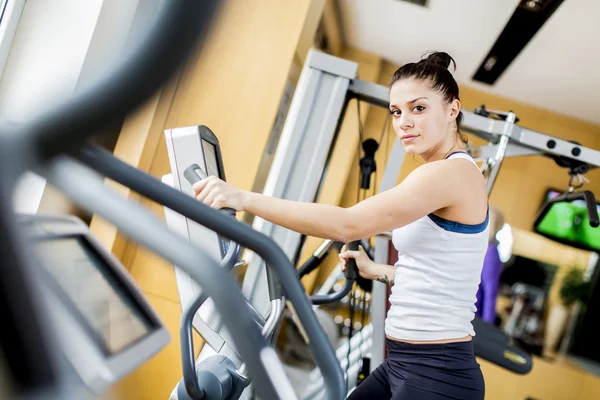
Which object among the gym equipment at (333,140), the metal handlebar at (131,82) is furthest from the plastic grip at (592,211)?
the metal handlebar at (131,82)

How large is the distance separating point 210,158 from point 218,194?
30 cm

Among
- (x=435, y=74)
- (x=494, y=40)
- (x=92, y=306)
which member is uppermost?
A: (x=494, y=40)

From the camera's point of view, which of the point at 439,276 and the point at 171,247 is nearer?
the point at 171,247

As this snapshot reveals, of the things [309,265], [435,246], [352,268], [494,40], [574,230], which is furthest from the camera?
[574,230]

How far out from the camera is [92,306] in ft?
1.39

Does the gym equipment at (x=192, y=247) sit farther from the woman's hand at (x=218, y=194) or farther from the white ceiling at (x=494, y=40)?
the white ceiling at (x=494, y=40)

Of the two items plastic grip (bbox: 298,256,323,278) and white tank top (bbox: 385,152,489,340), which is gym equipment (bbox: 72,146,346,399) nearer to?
white tank top (bbox: 385,152,489,340)

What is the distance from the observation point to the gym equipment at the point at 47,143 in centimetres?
20

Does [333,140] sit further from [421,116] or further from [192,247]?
[192,247]

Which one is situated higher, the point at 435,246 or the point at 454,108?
the point at 454,108

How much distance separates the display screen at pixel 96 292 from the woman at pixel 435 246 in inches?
21.4

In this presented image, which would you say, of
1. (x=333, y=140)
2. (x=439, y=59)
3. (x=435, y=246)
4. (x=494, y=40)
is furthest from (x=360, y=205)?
(x=494, y=40)

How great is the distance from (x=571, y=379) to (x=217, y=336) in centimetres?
417

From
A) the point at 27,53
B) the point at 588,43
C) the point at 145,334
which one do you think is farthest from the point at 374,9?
the point at 145,334
